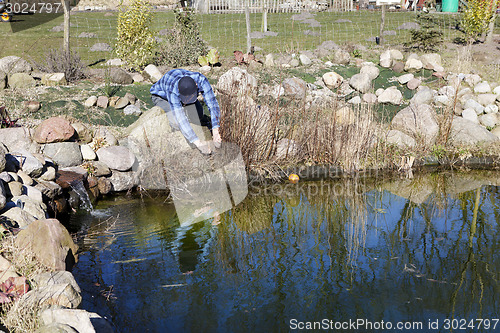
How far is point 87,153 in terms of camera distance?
6223 mm

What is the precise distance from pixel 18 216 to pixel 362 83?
651cm

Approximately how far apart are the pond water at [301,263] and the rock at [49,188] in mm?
414

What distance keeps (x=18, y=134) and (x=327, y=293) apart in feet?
14.8

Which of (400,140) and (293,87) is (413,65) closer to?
(293,87)

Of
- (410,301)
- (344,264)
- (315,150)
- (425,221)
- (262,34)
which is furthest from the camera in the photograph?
(262,34)

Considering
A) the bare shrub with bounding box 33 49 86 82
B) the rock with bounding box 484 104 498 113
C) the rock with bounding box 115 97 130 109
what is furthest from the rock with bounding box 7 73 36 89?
the rock with bounding box 484 104 498 113

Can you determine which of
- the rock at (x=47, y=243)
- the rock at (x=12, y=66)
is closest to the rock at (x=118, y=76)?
the rock at (x=12, y=66)

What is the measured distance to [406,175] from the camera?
675 centimetres

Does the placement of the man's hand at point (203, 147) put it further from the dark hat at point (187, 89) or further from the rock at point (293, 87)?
the rock at point (293, 87)

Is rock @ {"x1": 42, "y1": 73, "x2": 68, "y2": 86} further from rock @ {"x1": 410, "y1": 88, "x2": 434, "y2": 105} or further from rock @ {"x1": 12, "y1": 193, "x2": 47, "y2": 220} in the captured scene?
rock @ {"x1": 410, "y1": 88, "x2": 434, "y2": 105}

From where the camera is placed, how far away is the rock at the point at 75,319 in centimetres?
300

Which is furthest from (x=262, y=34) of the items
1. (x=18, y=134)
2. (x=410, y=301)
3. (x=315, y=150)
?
(x=410, y=301)

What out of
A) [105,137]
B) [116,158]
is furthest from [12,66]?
[116,158]

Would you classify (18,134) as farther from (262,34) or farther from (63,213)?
(262,34)
